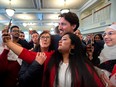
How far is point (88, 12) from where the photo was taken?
6.84 metres

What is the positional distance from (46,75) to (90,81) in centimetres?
37

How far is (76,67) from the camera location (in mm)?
1354

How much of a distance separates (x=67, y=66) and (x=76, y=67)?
8 cm

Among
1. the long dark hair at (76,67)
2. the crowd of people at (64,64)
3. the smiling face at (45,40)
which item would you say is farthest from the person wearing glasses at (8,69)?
the long dark hair at (76,67)

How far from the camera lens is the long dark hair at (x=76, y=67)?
1266 millimetres

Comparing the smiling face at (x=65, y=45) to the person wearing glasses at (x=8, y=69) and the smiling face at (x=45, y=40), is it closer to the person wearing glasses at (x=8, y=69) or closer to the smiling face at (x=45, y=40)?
the smiling face at (x=45, y=40)

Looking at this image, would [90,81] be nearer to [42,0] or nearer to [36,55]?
[36,55]

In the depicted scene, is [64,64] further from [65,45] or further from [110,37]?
[110,37]

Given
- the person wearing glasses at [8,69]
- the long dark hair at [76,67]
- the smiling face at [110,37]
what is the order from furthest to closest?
the person wearing glasses at [8,69] < the smiling face at [110,37] < the long dark hair at [76,67]

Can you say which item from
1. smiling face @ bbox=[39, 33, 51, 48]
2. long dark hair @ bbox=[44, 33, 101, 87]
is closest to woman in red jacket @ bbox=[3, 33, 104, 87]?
long dark hair @ bbox=[44, 33, 101, 87]

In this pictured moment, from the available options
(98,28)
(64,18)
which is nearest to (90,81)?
(64,18)

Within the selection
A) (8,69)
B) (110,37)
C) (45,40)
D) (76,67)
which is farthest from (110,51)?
(8,69)

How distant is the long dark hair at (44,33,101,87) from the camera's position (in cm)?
127

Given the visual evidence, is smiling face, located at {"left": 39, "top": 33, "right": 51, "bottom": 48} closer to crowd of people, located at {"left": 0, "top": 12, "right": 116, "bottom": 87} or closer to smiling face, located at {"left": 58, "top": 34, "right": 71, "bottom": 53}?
crowd of people, located at {"left": 0, "top": 12, "right": 116, "bottom": 87}
